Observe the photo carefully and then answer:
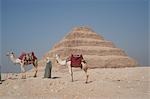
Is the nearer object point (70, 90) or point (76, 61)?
point (70, 90)

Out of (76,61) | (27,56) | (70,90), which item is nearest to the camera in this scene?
(70,90)

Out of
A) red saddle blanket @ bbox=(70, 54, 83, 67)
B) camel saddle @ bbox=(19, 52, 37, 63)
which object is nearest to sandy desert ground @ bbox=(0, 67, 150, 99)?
red saddle blanket @ bbox=(70, 54, 83, 67)

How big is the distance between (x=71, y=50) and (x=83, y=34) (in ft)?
19.3

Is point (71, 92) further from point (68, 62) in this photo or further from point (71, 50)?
point (71, 50)

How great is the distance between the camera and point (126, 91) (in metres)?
12.6

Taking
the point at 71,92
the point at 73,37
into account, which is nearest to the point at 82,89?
the point at 71,92

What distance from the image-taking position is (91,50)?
48.2 metres

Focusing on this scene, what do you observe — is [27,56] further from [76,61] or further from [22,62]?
[76,61]

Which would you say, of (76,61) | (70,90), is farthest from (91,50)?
(70,90)

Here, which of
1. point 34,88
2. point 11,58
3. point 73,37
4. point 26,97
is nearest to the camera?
point 26,97

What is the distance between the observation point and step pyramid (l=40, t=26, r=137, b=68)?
4544 cm

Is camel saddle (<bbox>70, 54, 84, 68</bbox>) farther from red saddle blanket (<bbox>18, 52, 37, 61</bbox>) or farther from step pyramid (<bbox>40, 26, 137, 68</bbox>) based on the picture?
step pyramid (<bbox>40, 26, 137, 68</bbox>)

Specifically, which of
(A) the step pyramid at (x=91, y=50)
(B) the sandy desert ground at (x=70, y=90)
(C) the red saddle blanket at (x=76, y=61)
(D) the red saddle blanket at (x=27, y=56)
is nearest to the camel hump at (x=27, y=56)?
(D) the red saddle blanket at (x=27, y=56)

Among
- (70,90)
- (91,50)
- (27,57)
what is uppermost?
(27,57)
